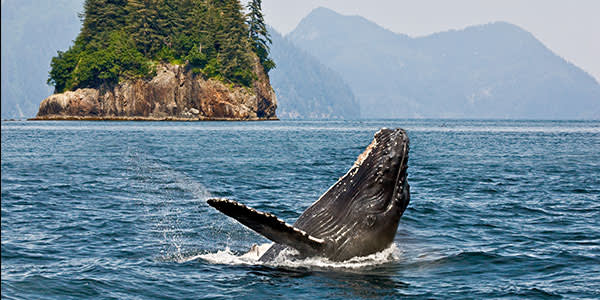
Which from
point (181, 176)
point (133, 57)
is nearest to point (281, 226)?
point (181, 176)

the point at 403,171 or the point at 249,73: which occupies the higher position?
the point at 249,73

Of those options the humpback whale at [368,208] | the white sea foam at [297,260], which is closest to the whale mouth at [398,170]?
the humpback whale at [368,208]

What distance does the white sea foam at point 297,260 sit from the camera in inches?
343

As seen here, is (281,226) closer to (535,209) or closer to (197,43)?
(535,209)

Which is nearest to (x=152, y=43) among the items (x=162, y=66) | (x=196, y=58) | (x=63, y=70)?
(x=162, y=66)

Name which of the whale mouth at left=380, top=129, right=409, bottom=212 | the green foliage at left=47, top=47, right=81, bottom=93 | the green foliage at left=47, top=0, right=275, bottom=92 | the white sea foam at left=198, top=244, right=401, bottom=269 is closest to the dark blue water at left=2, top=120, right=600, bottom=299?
the white sea foam at left=198, top=244, right=401, bottom=269

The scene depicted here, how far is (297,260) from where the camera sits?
8.94 m

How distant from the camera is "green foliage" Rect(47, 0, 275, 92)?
340 ft

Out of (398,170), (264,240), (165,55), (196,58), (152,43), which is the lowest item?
(264,240)

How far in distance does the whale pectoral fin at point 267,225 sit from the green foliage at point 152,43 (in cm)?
9982

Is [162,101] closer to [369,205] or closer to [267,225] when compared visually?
[369,205]

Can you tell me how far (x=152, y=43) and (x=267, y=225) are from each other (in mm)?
107426

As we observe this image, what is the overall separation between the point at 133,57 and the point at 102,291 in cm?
10052

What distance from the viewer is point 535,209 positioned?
1528cm
